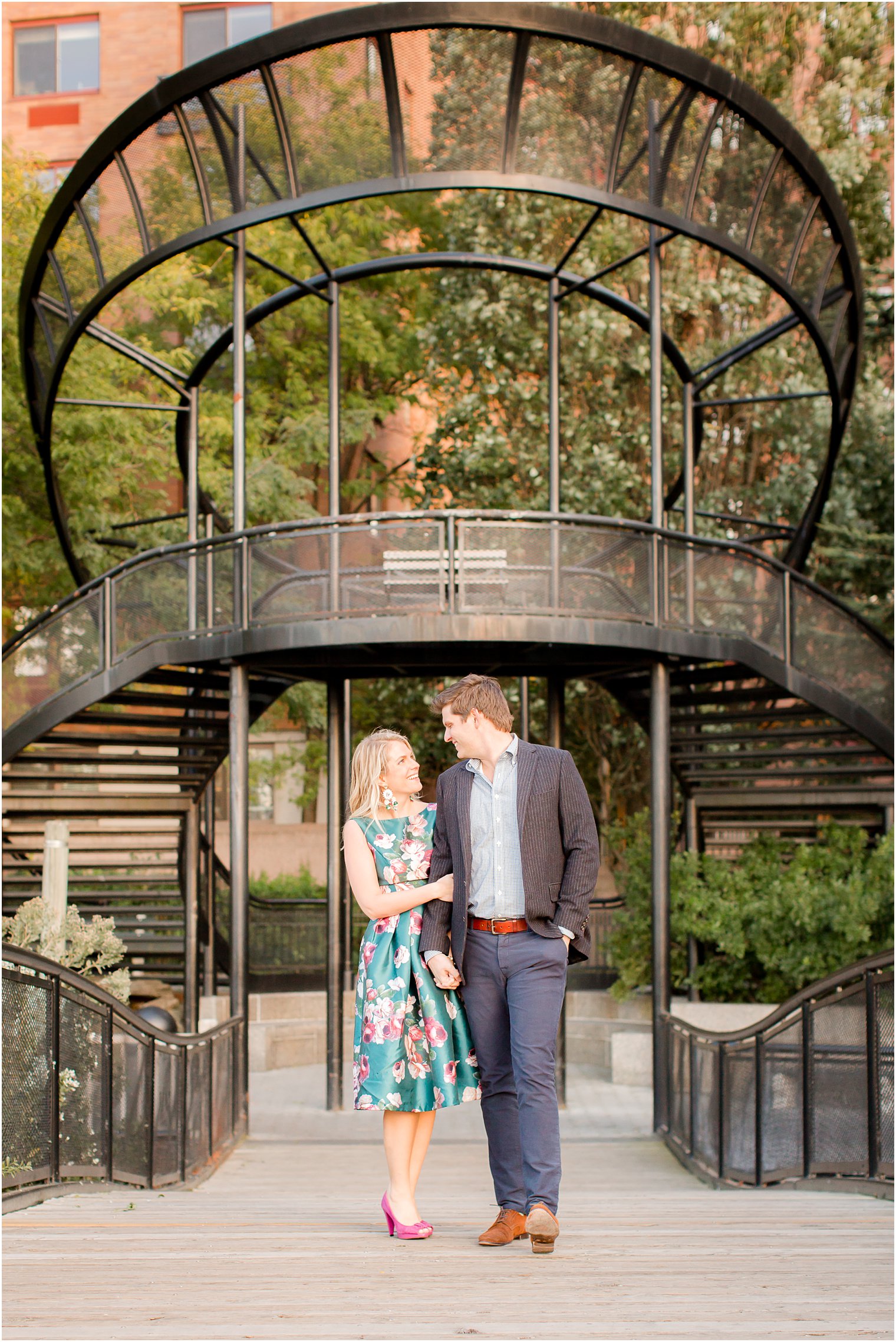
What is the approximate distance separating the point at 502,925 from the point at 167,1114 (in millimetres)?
4225

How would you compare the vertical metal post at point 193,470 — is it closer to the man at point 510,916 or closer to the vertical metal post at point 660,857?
the vertical metal post at point 660,857

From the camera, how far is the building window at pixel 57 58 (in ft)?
107

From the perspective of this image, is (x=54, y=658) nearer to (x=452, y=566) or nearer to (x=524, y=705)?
(x=452, y=566)

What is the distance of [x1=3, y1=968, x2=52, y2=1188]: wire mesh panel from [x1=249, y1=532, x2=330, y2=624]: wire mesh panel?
536 centimetres

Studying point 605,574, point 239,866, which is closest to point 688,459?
point 605,574

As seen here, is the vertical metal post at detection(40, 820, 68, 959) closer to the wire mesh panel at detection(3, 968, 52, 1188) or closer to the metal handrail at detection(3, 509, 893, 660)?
the metal handrail at detection(3, 509, 893, 660)

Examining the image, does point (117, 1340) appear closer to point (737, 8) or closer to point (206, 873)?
point (206, 873)

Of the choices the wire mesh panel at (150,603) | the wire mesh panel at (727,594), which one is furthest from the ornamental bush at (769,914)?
the wire mesh panel at (150,603)

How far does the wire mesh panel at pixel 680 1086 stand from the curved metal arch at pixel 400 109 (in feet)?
21.9

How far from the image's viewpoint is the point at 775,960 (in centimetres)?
1340

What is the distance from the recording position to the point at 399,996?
491cm

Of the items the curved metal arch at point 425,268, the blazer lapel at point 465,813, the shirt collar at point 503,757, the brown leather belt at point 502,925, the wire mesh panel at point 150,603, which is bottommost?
the brown leather belt at point 502,925

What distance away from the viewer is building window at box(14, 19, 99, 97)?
32.5 meters

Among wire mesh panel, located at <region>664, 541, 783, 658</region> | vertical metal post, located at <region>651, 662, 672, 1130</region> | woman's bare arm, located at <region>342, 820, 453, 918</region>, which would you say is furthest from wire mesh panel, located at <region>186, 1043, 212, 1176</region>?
wire mesh panel, located at <region>664, 541, 783, 658</region>
